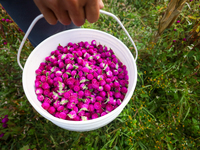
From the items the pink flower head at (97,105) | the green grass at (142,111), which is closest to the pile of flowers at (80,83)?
the pink flower head at (97,105)

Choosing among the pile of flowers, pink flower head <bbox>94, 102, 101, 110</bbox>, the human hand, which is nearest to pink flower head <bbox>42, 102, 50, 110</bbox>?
the pile of flowers

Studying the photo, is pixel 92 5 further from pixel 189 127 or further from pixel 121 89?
pixel 189 127

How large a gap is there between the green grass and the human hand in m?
0.79

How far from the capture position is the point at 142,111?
124 cm

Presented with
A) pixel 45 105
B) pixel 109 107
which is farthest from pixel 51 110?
pixel 109 107

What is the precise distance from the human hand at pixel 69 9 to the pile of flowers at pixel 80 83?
408mm

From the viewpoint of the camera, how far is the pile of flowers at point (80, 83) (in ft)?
2.63

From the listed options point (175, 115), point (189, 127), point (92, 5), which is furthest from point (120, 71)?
point (189, 127)

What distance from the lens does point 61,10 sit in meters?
0.52

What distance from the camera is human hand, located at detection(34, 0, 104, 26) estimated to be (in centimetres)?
49

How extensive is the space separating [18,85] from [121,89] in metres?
1.10

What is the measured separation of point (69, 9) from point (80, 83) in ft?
1.67

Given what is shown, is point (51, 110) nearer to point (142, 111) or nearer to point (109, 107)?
point (109, 107)

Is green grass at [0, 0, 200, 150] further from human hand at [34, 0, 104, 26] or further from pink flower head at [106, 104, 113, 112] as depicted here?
human hand at [34, 0, 104, 26]
